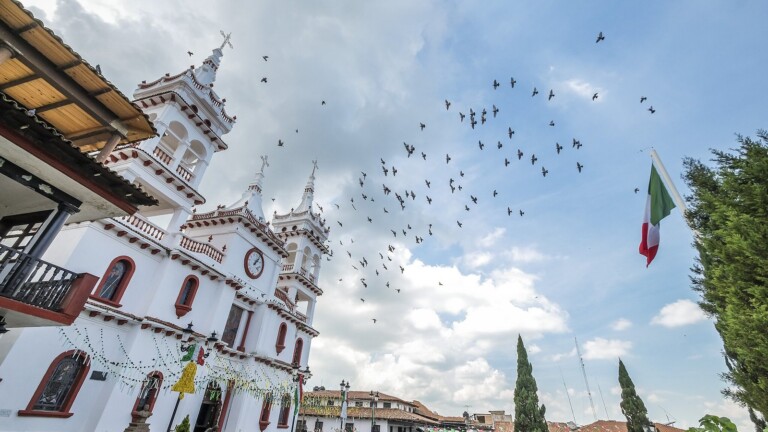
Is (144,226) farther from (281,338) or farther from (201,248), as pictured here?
(281,338)

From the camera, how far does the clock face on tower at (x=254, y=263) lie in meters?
24.4

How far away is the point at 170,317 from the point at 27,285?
10979 mm

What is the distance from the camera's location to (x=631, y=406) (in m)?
37.8

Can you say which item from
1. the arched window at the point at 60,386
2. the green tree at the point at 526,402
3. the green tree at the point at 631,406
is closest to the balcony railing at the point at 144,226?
the arched window at the point at 60,386

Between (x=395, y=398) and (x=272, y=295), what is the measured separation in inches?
1368

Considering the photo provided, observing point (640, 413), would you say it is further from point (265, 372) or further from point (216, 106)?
point (216, 106)

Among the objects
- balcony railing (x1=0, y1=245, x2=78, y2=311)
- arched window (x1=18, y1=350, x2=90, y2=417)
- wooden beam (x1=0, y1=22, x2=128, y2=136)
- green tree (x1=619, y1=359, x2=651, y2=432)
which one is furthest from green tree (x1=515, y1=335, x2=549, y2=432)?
wooden beam (x1=0, y1=22, x2=128, y2=136)

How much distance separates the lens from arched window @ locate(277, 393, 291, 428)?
26125 mm

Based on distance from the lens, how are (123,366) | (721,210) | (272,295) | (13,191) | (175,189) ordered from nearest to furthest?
(13,191), (721,210), (123,366), (175,189), (272,295)

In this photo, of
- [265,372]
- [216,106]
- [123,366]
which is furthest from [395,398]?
[216,106]

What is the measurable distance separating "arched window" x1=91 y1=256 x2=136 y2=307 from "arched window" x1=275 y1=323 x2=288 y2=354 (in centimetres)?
1246

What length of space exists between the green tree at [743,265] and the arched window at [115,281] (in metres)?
22.9

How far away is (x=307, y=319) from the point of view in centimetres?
3175

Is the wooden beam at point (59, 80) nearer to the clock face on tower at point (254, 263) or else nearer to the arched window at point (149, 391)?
the arched window at point (149, 391)
